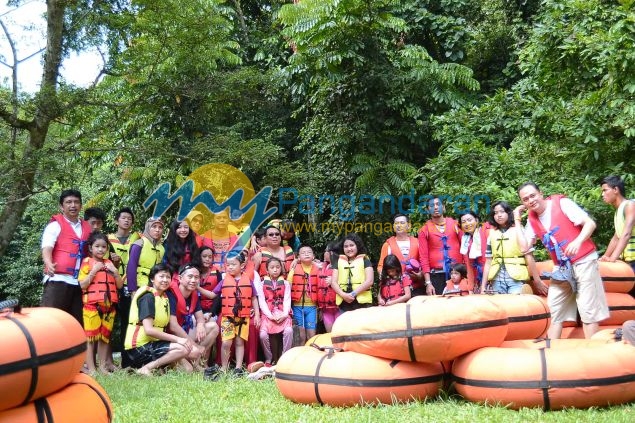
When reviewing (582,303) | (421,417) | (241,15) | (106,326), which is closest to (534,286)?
(582,303)

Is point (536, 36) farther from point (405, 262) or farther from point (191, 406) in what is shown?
point (191, 406)

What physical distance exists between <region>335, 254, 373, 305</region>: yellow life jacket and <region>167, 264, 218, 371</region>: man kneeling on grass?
154 cm

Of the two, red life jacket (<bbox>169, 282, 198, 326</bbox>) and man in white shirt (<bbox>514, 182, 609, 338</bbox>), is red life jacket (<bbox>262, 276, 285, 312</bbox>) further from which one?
Answer: man in white shirt (<bbox>514, 182, 609, 338</bbox>)

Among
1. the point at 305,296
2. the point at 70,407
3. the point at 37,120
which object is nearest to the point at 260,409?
the point at 70,407

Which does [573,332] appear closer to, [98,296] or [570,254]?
[570,254]

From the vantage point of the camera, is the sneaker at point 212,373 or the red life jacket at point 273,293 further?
the red life jacket at point 273,293

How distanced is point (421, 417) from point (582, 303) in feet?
7.25

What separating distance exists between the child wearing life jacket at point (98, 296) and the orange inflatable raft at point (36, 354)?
331 cm

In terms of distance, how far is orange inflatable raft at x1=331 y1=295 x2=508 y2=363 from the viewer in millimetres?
4035

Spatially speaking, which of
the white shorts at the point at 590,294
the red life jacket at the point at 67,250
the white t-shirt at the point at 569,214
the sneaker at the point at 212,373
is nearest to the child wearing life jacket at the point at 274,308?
the sneaker at the point at 212,373

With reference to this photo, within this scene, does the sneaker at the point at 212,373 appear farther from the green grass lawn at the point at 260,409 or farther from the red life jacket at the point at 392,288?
the red life jacket at the point at 392,288

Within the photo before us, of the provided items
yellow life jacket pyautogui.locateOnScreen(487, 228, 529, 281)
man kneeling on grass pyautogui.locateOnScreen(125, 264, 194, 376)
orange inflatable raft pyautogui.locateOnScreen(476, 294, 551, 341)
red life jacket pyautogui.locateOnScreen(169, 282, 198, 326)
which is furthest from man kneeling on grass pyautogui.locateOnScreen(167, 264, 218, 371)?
orange inflatable raft pyautogui.locateOnScreen(476, 294, 551, 341)

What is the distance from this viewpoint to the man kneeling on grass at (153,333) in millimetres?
6195

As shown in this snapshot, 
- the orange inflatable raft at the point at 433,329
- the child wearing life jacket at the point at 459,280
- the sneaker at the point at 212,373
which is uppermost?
the child wearing life jacket at the point at 459,280
